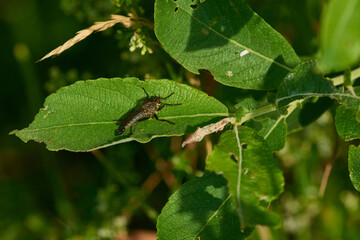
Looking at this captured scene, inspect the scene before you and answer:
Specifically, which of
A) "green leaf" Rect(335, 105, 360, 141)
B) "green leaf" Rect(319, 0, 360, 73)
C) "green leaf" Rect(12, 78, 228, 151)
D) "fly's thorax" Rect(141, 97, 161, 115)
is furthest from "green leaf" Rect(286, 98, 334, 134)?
"green leaf" Rect(319, 0, 360, 73)

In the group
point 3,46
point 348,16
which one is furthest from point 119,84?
point 3,46

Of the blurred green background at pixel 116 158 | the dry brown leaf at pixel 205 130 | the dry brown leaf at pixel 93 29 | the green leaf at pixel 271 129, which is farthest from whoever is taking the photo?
the blurred green background at pixel 116 158

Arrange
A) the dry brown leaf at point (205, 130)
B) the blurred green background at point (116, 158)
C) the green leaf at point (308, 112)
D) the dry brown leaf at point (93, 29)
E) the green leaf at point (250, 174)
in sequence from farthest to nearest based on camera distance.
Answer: the blurred green background at point (116, 158) < the green leaf at point (308, 112) < the dry brown leaf at point (93, 29) < the dry brown leaf at point (205, 130) < the green leaf at point (250, 174)

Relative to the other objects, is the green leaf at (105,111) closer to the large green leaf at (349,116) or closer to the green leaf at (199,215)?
the green leaf at (199,215)

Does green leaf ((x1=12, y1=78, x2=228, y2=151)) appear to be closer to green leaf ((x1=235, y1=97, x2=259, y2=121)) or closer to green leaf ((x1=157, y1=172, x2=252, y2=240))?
green leaf ((x1=235, y1=97, x2=259, y2=121))

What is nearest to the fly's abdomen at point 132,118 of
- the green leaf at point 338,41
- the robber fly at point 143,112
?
the robber fly at point 143,112

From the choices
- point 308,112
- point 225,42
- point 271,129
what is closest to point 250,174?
point 271,129

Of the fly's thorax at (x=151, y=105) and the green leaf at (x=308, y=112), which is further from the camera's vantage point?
the green leaf at (x=308, y=112)
